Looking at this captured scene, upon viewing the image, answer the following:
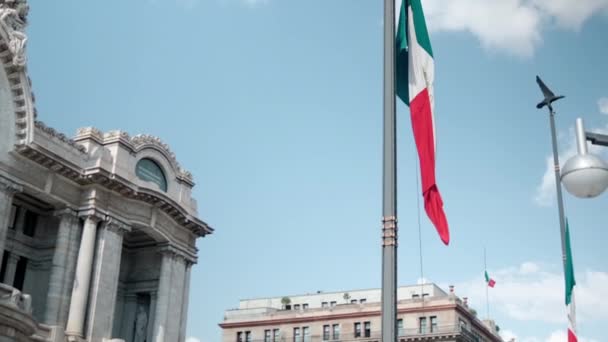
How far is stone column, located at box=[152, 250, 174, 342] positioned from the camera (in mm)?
52656

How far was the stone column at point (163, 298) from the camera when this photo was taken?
5266cm

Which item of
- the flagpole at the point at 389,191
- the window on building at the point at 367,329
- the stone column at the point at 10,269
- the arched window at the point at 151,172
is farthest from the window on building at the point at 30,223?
the window on building at the point at 367,329

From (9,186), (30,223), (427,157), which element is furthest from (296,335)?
(427,157)

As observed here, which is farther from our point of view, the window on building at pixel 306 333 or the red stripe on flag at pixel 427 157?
the window on building at pixel 306 333

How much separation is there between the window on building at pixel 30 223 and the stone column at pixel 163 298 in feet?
28.0

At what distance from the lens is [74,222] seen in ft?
160

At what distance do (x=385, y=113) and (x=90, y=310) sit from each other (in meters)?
35.6

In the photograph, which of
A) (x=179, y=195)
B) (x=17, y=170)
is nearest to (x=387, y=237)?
(x=17, y=170)

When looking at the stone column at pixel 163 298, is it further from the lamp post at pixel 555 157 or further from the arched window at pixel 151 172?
the lamp post at pixel 555 157

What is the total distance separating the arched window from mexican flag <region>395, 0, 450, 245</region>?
124ft

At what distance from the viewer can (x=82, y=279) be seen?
47.4 m

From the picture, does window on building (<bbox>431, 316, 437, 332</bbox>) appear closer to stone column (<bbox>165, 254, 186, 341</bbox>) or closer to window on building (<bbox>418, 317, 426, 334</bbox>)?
window on building (<bbox>418, 317, 426, 334</bbox>)

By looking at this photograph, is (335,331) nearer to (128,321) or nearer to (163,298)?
(128,321)

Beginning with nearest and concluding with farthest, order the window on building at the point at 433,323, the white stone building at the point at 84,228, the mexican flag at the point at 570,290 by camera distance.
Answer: the mexican flag at the point at 570,290 → the white stone building at the point at 84,228 → the window on building at the point at 433,323
